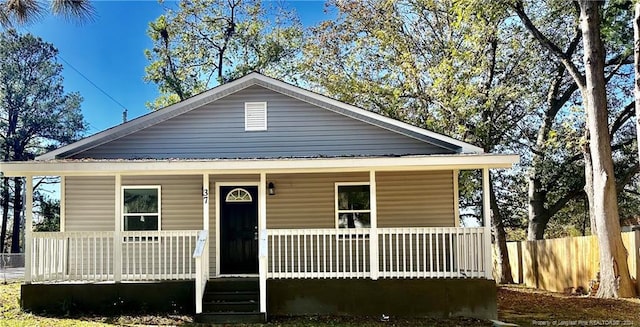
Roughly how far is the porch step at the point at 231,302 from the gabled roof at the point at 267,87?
158 inches

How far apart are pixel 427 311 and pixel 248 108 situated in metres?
5.82

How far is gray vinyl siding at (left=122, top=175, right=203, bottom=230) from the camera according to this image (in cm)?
1197

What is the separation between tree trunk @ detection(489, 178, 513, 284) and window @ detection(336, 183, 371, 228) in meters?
9.04

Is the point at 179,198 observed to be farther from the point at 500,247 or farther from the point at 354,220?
the point at 500,247

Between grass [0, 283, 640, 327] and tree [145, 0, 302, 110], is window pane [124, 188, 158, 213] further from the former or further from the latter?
tree [145, 0, 302, 110]

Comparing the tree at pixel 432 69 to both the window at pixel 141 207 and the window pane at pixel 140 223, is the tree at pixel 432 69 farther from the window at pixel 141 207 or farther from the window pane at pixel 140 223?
the window pane at pixel 140 223

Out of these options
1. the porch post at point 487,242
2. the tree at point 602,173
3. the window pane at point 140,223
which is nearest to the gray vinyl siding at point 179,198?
the window pane at point 140,223

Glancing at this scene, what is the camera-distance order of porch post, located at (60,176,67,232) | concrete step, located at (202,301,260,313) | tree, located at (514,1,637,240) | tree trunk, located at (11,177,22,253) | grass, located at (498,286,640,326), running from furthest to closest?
1. tree trunk, located at (11,177,22,253)
2. tree, located at (514,1,637,240)
3. porch post, located at (60,176,67,232)
4. grass, located at (498,286,640,326)
5. concrete step, located at (202,301,260,313)

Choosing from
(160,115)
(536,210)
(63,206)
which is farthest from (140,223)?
(536,210)

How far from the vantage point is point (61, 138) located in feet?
103

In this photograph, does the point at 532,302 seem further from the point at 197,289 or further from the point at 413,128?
the point at 197,289

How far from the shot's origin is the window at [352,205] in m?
12.0

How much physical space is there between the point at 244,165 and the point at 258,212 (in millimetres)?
2012

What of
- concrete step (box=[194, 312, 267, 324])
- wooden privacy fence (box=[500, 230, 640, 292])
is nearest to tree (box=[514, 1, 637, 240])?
wooden privacy fence (box=[500, 230, 640, 292])
